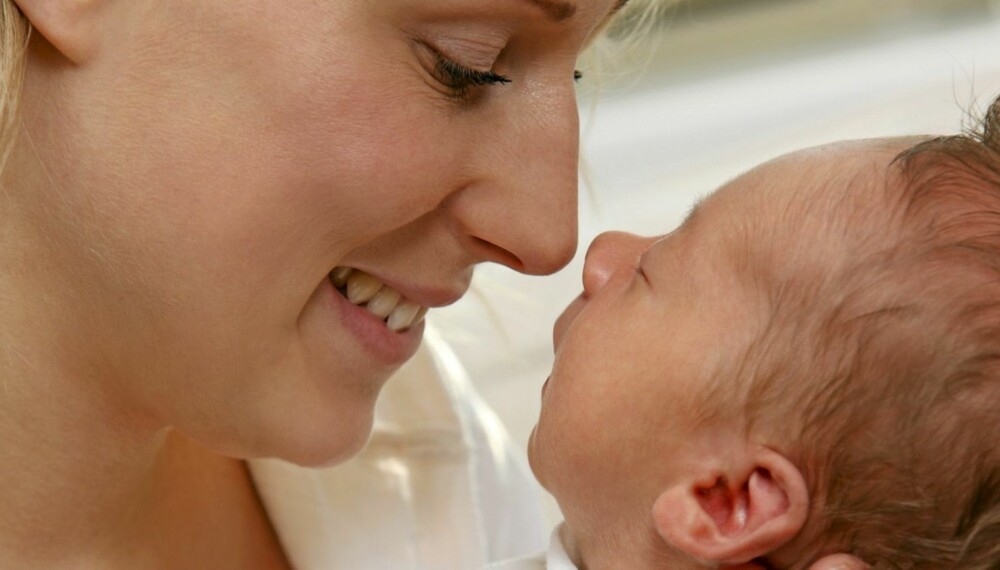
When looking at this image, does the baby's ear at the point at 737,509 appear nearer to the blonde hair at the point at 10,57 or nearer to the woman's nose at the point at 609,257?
the woman's nose at the point at 609,257

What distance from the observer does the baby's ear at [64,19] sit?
1049 mm

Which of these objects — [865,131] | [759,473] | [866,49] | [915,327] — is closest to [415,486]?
[759,473]

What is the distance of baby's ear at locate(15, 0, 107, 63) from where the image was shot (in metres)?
1.05

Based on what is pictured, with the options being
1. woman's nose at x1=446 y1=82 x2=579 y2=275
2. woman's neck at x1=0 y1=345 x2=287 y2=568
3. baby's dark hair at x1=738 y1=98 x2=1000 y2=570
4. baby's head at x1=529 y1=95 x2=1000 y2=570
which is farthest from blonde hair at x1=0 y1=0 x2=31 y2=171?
Answer: baby's dark hair at x1=738 y1=98 x2=1000 y2=570

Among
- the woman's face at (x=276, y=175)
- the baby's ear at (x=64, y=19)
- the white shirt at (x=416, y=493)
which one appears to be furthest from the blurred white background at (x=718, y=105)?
the baby's ear at (x=64, y=19)

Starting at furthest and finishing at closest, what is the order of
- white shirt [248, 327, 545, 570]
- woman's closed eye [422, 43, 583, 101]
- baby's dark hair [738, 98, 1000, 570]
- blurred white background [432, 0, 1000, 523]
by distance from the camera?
1. blurred white background [432, 0, 1000, 523]
2. white shirt [248, 327, 545, 570]
3. woman's closed eye [422, 43, 583, 101]
4. baby's dark hair [738, 98, 1000, 570]

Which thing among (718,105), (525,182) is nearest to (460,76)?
(525,182)

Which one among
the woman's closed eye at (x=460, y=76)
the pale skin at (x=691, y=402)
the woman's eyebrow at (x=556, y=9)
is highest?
the woman's eyebrow at (x=556, y=9)

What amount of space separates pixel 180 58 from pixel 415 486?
26.7 inches

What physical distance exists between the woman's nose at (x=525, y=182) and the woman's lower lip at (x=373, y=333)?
0.44 feet

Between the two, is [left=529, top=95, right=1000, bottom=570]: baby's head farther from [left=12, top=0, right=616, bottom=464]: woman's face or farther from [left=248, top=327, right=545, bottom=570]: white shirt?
[left=248, top=327, right=545, bottom=570]: white shirt

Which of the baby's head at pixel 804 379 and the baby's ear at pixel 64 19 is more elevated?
the baby's ear at pixel 64 19

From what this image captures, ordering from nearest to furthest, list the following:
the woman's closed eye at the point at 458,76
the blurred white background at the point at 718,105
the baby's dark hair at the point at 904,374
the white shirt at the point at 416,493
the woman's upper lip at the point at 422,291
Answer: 1. the baby's dark hair at the point at 904,374
2. the woman's closed eye at the point at 458,76
3. the woman's upper lip at the point at 422,291
4. the white shirt at the point at 416,493
5. the blurred white background at the point at 718,105

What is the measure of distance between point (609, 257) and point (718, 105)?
53.7 inches
